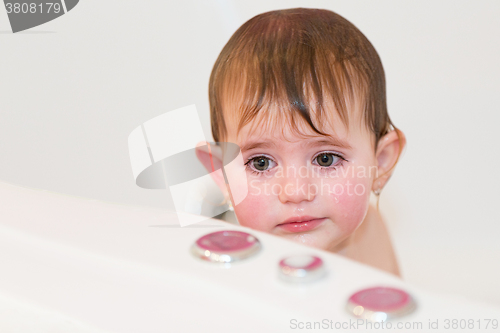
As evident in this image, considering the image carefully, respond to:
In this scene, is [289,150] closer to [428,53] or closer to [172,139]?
[172,139]

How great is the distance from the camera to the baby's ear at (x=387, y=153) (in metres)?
0.79

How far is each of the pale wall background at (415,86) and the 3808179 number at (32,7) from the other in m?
0.03

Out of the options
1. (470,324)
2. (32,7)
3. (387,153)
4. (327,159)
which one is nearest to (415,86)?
(387,153)

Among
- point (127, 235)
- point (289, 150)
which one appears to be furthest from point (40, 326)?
point (289, 150)

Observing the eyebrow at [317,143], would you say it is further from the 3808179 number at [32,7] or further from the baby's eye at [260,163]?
the 3808179 number at [32,7]

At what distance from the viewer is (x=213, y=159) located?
833 mm

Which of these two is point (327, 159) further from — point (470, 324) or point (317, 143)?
point (470, 324)

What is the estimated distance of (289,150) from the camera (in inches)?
27.4

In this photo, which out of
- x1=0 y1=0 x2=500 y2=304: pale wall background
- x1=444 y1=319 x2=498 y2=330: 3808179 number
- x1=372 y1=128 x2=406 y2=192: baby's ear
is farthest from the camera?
x1=0 y1=0 x2=500 y2=304: pale wall background

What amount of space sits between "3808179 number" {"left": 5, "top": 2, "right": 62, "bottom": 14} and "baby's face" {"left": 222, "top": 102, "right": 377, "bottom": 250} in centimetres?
44

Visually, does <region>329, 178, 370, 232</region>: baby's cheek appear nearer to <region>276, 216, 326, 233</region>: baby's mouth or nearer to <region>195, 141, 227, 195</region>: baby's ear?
<region>276, 216, 326, 233</region>: baby's mouth

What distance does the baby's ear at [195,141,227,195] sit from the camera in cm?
82

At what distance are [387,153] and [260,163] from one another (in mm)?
207

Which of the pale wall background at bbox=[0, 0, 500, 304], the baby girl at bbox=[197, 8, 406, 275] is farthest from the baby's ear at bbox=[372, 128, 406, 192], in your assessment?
the pale wall background at bbox=[0, 0, 500, 304]
